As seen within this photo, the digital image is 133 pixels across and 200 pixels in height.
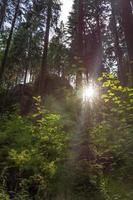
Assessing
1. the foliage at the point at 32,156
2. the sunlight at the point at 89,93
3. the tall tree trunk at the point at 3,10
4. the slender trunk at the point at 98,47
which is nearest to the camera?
the foliage at the point at 32,156

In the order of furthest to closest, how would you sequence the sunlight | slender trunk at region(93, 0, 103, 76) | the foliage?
slender trunk at region(93, 0, 103, 76) → the sunlight → the foliage

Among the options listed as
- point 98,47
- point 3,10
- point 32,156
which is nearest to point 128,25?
point 32,156

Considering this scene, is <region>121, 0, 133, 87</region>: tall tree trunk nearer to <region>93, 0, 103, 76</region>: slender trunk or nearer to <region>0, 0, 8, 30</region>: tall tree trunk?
<region>93, 0, 103, 76</region>: slender trunk

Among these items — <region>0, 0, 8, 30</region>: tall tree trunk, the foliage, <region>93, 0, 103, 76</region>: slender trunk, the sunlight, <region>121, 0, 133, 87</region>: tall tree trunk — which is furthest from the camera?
<region>0, 0, 8, 30</region>: tall tree trunk

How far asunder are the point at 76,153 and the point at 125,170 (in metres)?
1.62

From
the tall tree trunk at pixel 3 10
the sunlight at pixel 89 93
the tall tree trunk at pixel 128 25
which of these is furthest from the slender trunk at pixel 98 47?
the tall tree trunk at pixel 128 25

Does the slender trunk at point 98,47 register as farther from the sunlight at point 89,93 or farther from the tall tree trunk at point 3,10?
the sunlight at point 89,93

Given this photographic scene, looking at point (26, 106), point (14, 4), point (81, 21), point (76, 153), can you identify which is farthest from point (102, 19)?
point (76, 153)

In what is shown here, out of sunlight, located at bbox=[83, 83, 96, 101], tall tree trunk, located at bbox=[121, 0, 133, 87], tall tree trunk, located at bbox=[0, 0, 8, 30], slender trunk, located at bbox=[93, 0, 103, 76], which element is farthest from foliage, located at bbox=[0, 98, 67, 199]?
tall tree trunk, located at bbox=[0, 0, 8, 30]

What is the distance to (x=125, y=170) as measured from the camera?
6.96m

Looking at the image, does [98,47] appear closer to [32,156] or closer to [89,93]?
[89,93]

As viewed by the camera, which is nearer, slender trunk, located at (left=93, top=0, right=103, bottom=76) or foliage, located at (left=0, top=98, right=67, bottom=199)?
foliage, located at (left=0, top=98, right=67, bottom=199)

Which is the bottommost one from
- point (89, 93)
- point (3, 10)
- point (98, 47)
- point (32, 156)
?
point (32, 156)

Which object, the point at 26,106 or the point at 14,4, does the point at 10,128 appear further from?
the point at 14,4
